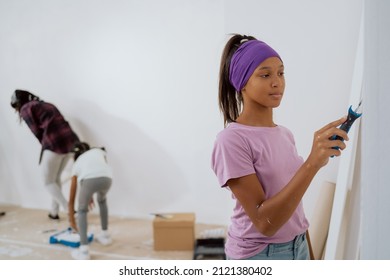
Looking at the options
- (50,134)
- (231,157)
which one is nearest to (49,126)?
(50,134)

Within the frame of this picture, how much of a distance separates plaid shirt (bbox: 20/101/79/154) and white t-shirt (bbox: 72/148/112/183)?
0.41ft

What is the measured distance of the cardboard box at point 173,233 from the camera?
2.34m

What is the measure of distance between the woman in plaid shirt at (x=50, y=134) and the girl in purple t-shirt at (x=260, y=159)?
3.72 ft

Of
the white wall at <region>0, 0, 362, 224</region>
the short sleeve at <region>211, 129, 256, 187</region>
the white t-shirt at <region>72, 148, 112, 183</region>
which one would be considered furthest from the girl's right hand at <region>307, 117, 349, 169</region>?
the white t-shirt at <region>72, 148, 112, 183</region>

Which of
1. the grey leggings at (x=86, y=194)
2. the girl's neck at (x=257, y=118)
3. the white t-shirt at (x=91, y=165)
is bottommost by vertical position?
the grey leggings at (x=86, y=194)

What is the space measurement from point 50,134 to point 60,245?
81 cm

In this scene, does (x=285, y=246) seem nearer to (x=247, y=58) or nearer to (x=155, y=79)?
(x=247, y=58)

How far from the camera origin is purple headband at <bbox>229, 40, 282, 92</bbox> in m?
0.89

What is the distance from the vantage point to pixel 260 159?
856 millimetres

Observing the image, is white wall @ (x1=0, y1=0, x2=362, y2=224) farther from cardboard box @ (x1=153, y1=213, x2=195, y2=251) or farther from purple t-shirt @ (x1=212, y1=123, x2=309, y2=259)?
purple t-shirt @ (x1=212, y1=123, x2=309, y2=259)

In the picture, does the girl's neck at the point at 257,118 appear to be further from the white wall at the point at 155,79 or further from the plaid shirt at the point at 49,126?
the plaid shirt at the point at 49,126

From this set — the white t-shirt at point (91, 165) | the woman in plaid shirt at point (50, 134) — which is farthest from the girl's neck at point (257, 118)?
the white t-shirt at point (91, 165)

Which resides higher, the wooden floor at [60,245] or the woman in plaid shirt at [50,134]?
the woman in plaid shirt at [50,134]

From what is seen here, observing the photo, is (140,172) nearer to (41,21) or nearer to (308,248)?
(41,21)
